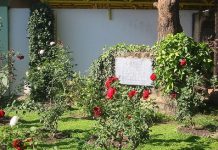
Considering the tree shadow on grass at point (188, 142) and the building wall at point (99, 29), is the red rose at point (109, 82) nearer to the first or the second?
the tree shadow on grass at point (188, 142)

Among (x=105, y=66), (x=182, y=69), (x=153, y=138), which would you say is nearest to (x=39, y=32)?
(x=105, y=66)

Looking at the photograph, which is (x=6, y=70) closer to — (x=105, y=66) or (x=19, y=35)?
(x=105, y=66)

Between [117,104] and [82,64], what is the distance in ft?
24.7

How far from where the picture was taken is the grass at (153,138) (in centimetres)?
905

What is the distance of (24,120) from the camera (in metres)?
11.5

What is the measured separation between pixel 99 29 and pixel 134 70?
3.42 m

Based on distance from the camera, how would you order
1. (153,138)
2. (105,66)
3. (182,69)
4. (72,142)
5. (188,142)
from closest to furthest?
1. (72,142)
2. (188,142)
3. (153,138)
4. (182,69)
5. (105,66)

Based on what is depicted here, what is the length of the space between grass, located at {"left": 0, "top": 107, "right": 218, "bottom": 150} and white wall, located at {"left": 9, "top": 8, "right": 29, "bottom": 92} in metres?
3.42

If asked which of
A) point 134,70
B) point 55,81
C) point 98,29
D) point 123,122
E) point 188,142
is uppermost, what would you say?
point 98,29

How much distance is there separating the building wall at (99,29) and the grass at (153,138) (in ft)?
13.3

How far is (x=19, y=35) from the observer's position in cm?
1498

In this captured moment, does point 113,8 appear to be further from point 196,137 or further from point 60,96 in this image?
point 196,137

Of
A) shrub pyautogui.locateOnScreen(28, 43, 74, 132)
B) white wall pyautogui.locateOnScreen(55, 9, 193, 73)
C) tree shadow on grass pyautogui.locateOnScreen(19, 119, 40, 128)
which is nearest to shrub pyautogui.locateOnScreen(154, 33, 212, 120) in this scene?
shrub pyautogui.locateOnScreen(28, 43, 74, 132)

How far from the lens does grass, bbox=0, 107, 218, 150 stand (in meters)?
9.05
